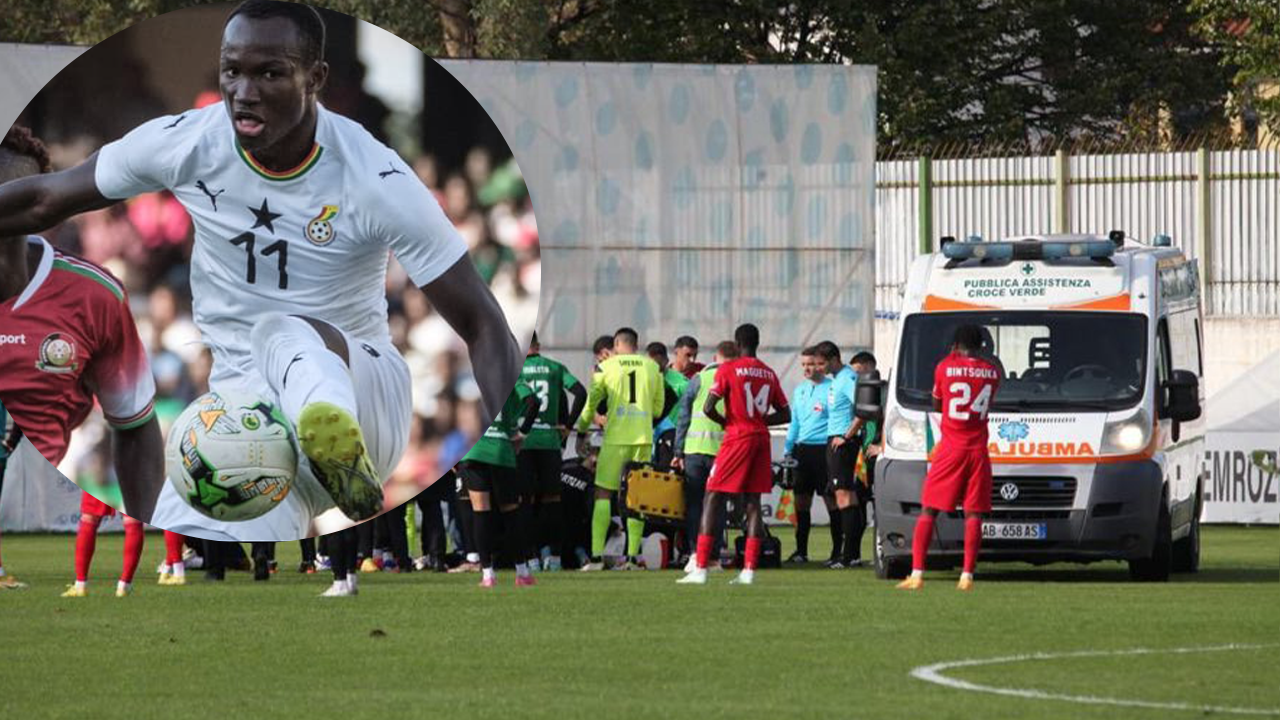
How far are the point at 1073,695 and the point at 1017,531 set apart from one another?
27.4 feet

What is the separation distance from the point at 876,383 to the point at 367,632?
6561 millimetres

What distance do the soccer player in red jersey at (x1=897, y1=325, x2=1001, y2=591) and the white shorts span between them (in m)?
5.98

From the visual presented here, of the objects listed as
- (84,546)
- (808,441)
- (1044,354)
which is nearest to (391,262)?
(84,546)

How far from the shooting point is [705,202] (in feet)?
99.5

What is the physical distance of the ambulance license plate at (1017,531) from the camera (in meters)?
20.6

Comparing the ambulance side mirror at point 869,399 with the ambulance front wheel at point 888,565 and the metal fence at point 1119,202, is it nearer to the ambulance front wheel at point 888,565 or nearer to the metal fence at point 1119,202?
the ambulance front wheel at point 888,565

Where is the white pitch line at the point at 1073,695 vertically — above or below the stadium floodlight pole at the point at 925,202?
below

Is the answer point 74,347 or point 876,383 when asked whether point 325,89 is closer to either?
point 74,347

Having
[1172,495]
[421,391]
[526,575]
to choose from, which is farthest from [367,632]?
[1172,495]

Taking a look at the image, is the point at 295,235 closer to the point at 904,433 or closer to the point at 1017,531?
the point at 904,433

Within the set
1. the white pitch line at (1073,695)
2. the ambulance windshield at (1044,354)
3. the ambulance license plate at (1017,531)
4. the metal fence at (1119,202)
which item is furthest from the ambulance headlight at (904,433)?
the metal fence at (1119,202)

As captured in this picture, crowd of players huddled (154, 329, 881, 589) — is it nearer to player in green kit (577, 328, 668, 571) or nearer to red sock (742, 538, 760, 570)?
player in green kit (577, 328, 668, 571)

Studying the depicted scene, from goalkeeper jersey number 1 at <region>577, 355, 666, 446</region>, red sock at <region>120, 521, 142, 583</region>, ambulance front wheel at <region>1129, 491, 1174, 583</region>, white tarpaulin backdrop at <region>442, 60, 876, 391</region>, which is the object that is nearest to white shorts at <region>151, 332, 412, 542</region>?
red sock at <region>120, 521, 142, 583</region>

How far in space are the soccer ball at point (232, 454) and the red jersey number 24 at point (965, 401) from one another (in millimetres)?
6524
